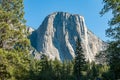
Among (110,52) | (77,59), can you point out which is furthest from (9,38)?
(77,59)

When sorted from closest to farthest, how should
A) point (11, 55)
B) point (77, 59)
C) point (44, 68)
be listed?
point (11, 55), point (77, 59), point (44, 68)

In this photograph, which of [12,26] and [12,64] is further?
[12,26]

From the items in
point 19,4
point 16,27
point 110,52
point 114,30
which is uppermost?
point 19,4

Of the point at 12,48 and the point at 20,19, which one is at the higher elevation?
the point at 20,19

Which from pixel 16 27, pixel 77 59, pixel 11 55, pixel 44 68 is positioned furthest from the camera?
pixel 44 68

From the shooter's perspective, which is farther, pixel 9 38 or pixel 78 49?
pixel 78 49

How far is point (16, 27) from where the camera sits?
29250 millimetres

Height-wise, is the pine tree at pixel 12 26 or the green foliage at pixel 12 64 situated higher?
the pine tree at pixel 12 26

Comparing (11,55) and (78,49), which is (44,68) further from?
(11,55)

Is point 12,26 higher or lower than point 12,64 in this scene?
higher

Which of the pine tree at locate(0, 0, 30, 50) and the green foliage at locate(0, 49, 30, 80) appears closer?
the green foliage at locate(0, 49, 30, 80)

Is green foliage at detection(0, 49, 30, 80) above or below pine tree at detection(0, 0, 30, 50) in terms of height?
below

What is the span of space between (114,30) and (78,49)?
5373 centimetres

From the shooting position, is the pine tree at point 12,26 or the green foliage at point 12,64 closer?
the green foliage at point 12,64
